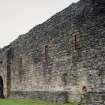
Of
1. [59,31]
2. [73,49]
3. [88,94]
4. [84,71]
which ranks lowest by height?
[88,94]

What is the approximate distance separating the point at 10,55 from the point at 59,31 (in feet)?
27.5

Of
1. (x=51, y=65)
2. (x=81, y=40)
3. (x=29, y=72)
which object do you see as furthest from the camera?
(x=29, y=72)

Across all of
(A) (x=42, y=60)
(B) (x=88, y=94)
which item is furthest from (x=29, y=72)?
(B) (x=88, y=94)

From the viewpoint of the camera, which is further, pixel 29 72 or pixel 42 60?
pixel 29 72

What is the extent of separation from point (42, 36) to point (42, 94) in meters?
2.89

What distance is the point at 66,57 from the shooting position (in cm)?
1528

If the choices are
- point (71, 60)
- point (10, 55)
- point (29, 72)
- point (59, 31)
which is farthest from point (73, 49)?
point (10, 55)

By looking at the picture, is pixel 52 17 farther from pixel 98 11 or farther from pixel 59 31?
pixel 98 11

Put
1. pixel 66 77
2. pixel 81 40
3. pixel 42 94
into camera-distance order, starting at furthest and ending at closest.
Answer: pixel 42 94
pixel 66 77
pixel 81 40

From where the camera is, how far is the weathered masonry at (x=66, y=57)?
12977 mm

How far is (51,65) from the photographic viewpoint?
55.2ft

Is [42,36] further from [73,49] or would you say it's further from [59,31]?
[73,49]

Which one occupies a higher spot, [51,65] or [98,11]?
[98,11]

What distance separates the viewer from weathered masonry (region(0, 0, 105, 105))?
12977mm
